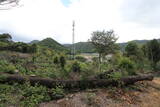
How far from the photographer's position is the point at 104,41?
11094 millimetres

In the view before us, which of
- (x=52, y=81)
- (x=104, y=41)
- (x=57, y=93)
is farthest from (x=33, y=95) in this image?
(x=104, y=41)

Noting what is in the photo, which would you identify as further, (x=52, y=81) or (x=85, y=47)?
(x=85, y=47)

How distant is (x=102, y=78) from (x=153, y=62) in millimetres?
14826

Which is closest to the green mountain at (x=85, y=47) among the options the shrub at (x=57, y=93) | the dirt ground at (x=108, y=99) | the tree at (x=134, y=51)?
the tree at (x=134, y=51)

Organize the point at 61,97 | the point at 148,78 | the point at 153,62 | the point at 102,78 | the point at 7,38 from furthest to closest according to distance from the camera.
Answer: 1. the point at 7,38
2. the point at 153,62
3. the point at 148,78
4. the point at 102,78
5. the point at 61,97

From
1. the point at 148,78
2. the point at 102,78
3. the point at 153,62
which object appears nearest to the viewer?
the point at 102,78

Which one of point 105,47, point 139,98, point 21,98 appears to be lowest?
point 139,98

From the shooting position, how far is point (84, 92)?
5.94 metres

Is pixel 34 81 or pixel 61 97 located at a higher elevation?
pixel 34 81

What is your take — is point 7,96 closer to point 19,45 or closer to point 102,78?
point 102,78

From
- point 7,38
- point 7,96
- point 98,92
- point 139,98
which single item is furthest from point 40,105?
point 7,38

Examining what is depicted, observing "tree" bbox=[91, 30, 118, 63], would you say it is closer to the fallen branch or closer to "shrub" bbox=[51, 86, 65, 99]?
the fallen branch

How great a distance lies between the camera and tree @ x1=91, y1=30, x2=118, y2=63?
36.2 ft

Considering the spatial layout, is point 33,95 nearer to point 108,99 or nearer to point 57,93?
point 57,93
